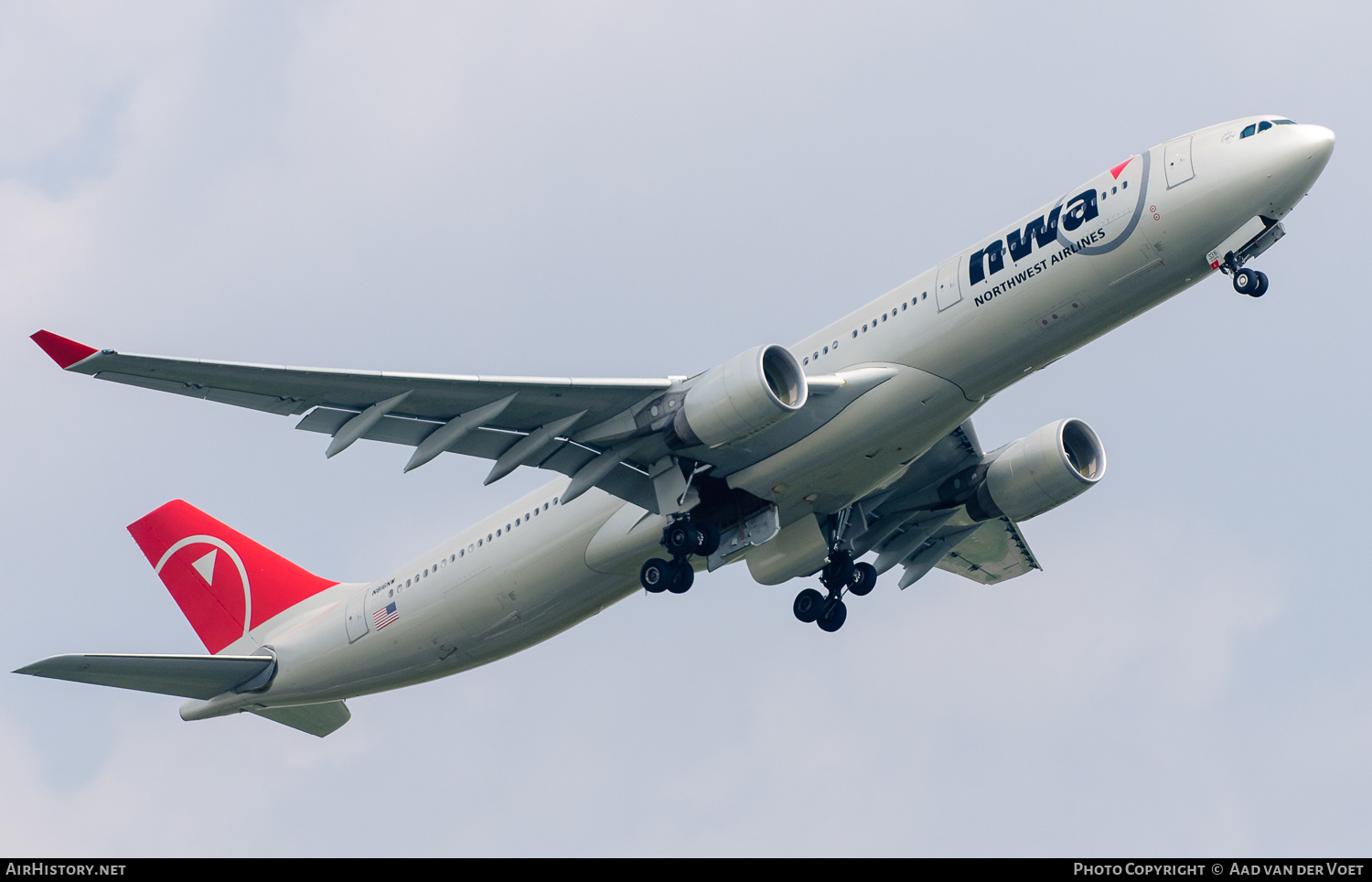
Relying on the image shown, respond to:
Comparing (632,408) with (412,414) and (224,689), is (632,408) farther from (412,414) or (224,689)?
(224,689)

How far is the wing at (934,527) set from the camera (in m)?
30.9

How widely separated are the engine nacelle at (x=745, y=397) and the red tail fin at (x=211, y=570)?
1226 cm

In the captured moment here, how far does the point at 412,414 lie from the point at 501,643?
6.60 meters

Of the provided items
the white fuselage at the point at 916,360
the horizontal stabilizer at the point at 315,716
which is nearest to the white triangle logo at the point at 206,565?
the horizontal stabilizer at the point at 315,716

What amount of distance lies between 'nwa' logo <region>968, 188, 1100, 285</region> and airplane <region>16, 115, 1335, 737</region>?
47 millimetres

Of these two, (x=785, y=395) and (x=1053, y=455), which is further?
(x=1053, y=455)

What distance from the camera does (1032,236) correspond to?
2528cm

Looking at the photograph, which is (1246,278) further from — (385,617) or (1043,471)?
(385,617)

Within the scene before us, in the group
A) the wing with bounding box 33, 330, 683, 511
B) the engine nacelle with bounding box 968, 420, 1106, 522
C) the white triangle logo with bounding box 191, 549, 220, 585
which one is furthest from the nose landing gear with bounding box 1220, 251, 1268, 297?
the white triangle logo with bounding box 191, 549, 220, 585

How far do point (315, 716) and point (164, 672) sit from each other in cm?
425

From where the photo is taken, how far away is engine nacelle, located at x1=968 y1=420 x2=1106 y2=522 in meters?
30.3

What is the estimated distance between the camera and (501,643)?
3066 centimetres
